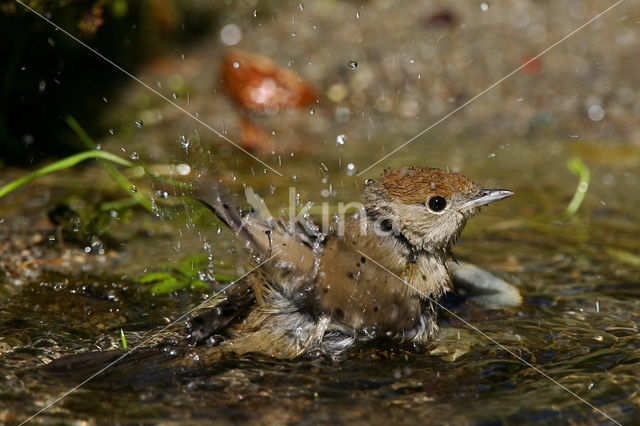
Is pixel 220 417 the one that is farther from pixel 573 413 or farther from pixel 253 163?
pixel 253 163

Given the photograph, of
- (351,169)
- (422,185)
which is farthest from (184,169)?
(422,185)

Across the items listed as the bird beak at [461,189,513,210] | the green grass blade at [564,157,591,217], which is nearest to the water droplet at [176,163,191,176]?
the bird beak at [461,189,513,210]

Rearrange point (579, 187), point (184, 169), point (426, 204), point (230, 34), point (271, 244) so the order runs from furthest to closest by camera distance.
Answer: point (230, 34) < point (579, 187) < point (184, 169) < point (426, 204) < point (271, 244)

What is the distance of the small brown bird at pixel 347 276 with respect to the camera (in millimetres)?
3668

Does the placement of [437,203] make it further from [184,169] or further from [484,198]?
[184,169]

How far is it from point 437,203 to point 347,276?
2.02 feet

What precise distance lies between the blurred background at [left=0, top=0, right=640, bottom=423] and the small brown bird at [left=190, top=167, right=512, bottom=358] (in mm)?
190

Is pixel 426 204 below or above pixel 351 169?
below

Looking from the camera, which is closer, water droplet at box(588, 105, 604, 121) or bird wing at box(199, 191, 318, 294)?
bird wing at box(199, 191, 318, 294)

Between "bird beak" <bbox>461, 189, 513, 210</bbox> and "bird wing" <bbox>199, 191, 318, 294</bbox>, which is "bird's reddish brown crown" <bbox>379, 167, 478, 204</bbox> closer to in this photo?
"bird beak" <bbox>461, 189, 513, 210</bbox>

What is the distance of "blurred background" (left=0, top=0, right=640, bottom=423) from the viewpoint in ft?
11.2

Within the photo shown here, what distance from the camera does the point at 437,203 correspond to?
156 inches

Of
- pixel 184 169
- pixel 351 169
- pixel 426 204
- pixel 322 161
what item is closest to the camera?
pixel 426 204

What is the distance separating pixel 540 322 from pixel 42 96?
442 cm
